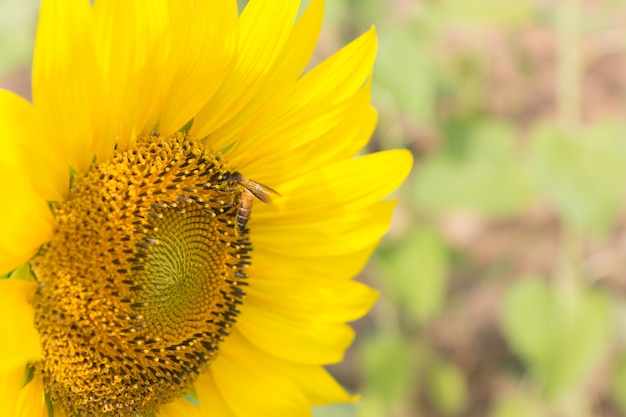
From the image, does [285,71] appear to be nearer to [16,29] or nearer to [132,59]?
[132,59]

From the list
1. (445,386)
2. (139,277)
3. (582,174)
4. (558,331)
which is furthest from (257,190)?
(445,386)

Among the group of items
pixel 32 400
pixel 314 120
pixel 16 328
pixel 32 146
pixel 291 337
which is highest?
pixel 314 120

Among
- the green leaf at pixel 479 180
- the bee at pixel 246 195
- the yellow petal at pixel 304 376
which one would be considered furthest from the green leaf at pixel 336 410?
the green leaf at pixel 479 180

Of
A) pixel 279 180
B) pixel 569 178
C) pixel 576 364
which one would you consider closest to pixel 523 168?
pixel 569 178

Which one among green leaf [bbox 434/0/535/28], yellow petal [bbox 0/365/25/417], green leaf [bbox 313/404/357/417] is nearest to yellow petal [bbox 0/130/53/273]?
yellow petal [bbox 0/365/25/417]

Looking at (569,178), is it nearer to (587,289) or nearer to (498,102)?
(587,289)
